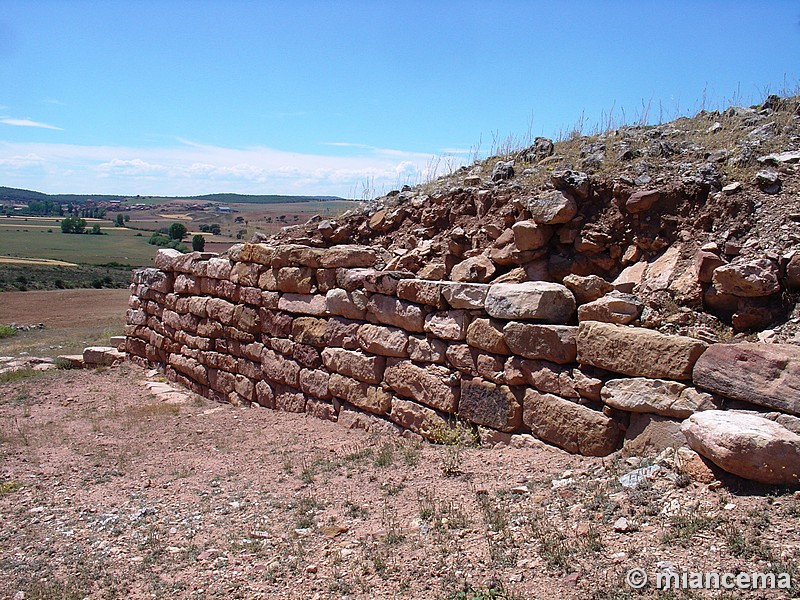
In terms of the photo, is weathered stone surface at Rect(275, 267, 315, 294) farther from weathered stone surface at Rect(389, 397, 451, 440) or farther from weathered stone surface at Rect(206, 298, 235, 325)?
weathered stone surface at Rect(389, 397, 451, 440)

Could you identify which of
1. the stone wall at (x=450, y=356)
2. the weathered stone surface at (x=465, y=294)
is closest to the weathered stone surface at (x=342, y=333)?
the stone wall at (x=450, y=356)

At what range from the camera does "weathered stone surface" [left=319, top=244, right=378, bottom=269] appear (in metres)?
7.55

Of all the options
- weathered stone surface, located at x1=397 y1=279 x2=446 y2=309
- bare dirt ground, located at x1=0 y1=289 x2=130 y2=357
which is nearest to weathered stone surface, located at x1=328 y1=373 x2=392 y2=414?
weathered stone surface, located at x1=397 y1=279 x2=446 y2=309

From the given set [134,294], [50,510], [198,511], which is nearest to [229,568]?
[198,511]

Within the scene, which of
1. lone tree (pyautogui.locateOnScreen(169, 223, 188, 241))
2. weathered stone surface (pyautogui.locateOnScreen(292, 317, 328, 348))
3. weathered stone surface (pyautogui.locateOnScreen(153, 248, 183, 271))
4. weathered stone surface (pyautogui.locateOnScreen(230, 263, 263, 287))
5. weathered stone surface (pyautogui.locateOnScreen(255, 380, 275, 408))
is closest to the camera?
weathered stone surface (pyautogui.locateOnScreen(292, 317, 328, 348))

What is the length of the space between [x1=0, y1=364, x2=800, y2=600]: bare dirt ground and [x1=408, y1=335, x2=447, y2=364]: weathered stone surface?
0.82 m

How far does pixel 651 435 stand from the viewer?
15.3ft

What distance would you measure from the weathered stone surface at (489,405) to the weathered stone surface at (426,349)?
0.38 meters

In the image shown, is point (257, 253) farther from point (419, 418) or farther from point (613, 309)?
point (613, 309)

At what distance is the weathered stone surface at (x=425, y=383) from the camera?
6195 millimetres

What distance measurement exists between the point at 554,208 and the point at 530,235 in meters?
0.34

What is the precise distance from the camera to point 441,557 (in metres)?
3.92

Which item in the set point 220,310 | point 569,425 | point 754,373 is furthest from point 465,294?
point 220,310

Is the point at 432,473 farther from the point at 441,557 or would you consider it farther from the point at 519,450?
the point at 441,557
